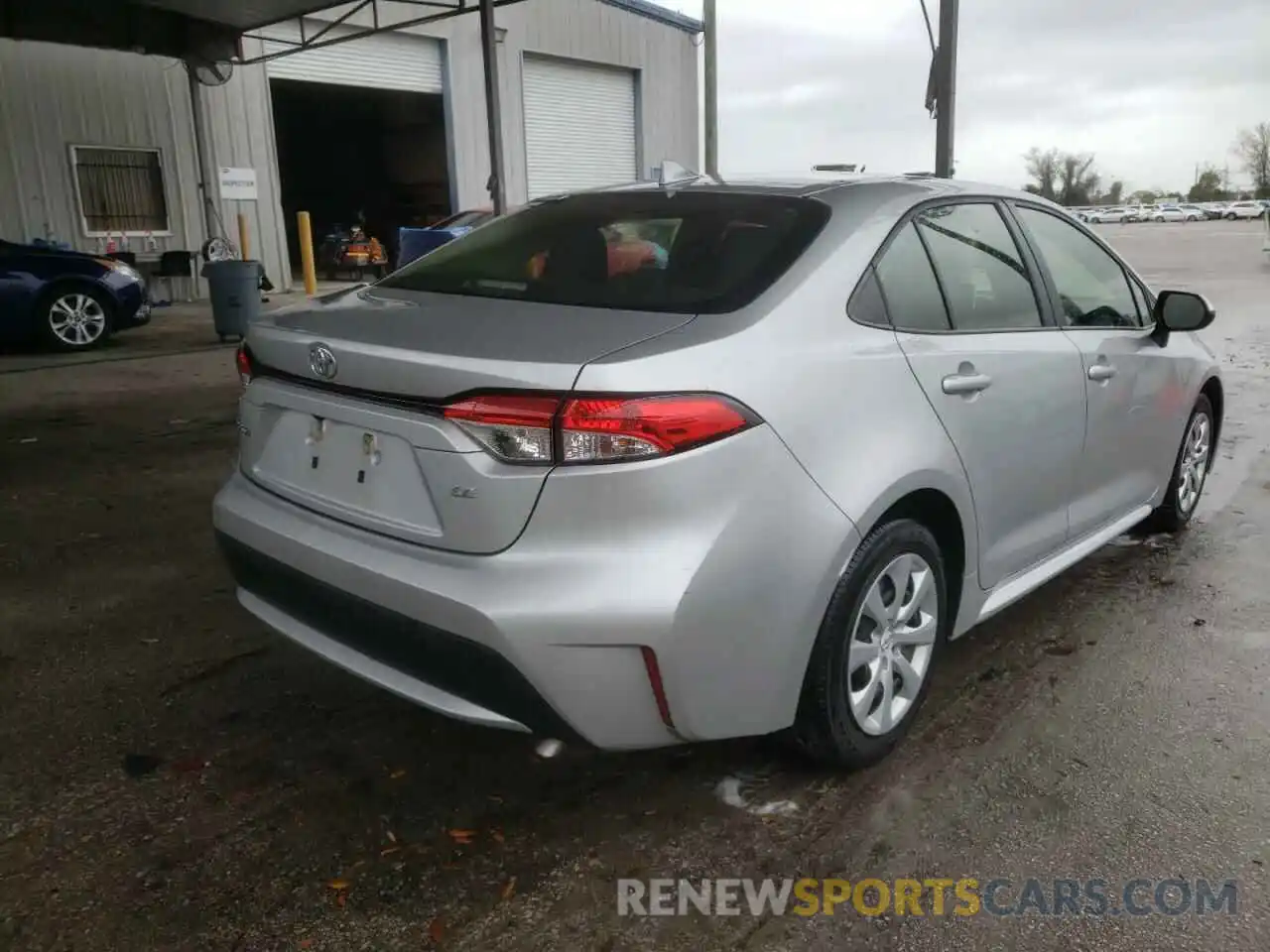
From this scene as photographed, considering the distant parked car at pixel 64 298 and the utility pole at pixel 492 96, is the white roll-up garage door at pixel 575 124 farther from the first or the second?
the distant parked car at pixel 64 298

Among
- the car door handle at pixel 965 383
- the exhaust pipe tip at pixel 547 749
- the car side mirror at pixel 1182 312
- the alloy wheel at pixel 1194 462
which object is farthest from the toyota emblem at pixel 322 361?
the alloy wheel at pixel 1194 462

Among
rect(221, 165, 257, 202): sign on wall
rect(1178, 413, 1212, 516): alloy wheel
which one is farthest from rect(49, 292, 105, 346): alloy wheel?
rect(1178, 413, 1212, 516): alloy wheel

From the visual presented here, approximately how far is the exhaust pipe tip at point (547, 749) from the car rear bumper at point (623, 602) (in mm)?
624

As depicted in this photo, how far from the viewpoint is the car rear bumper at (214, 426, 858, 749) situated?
6.98 feet

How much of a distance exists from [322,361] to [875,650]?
5.12 ft

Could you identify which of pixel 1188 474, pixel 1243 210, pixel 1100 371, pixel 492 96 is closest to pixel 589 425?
pixel 1100 371

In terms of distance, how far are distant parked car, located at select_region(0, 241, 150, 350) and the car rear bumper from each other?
9912 mm

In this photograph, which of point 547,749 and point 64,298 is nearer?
point 547,749

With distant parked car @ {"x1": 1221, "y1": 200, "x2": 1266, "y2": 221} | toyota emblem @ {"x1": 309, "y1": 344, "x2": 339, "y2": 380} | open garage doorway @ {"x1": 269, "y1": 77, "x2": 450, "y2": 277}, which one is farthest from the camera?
distant parked car @ {"x1": 1221, "y1": 200, "x2": 1266, "y2": 221}

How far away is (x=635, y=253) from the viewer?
2.92 metres

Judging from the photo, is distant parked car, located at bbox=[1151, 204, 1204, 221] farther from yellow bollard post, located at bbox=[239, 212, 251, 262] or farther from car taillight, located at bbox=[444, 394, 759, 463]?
car taillight, located at bbox=[444, 394, 759, 463]

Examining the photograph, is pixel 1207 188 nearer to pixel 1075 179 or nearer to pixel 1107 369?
pixel 1075 179

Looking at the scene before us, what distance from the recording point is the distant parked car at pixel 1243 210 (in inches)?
2884

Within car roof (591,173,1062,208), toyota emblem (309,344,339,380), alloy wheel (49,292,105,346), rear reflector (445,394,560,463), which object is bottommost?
alloy wheel (49,292,105,346)
